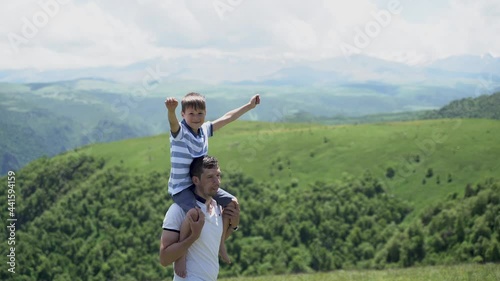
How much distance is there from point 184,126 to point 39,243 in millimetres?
146171

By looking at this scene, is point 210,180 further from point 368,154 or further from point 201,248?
point 368,154

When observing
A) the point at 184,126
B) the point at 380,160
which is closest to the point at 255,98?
the point at 184,126

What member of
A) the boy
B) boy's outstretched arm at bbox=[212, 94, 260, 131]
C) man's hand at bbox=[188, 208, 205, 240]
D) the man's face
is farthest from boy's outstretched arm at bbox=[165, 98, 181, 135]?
boy's outstretched arm at bbox=[212, 94, 260, 131]

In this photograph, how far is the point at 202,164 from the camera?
7.88 m

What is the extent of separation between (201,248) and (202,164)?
3.08 ft

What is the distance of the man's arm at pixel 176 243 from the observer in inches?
294

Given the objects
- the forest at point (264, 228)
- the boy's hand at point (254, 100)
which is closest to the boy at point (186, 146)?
the boy's hand at point (254, 100)

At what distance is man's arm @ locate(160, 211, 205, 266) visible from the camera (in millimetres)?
7469

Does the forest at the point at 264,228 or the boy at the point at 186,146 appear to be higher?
the boy at the point at 186,146

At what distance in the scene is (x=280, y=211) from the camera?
145375mm

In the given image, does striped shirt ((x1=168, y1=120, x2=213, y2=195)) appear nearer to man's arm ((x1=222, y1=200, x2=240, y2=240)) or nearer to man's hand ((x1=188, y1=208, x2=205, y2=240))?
man's arm ((x1=222, y1=200, x2=240, y2=240))

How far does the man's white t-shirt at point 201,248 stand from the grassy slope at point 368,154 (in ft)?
428

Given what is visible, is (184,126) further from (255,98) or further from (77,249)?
(77,249)

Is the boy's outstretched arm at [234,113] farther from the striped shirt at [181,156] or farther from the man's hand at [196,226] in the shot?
the man's hand at [196,226]
